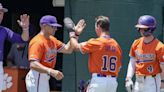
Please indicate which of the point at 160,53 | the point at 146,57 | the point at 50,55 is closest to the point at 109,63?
the point at 146,57

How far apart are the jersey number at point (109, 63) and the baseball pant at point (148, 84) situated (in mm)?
440

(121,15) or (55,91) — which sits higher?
(121,15)

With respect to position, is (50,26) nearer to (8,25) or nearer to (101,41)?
(101,41)

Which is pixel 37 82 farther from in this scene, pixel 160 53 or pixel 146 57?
pixel 160 53

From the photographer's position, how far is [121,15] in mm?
9734

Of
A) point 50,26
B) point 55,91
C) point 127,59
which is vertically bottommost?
point 55,91

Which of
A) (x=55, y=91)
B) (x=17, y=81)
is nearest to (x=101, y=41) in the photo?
(x=17, y=81)

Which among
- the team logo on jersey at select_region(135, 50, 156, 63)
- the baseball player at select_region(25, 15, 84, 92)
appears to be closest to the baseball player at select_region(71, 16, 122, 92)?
the team logo on jersey at select_region(135, 50, 156, 63)

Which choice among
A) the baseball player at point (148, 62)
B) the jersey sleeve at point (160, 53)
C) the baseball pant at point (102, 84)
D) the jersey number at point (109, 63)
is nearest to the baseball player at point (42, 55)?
the baseball pant at point (102, 84)

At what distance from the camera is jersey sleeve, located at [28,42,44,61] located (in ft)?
23.1

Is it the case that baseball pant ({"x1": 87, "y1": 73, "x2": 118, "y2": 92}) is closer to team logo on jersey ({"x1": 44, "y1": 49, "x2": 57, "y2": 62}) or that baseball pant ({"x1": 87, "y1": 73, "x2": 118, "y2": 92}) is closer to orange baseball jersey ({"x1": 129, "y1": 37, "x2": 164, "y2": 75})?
orange baseball jersey ({"x1": 129, "y1": 37, "x2": 164, "y2": 75})

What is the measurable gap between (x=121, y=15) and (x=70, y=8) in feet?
3.25

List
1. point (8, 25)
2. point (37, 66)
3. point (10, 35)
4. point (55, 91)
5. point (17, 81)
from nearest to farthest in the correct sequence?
point (37, 66), point (10, 35), point (17, 81), point (55, 91), point (8, 25)

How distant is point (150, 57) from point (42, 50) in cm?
153
